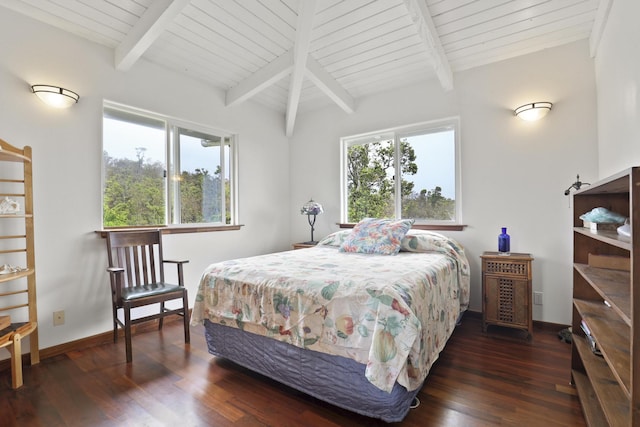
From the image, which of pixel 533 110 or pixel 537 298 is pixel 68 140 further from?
pixel 537 298

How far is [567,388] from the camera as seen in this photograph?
1.83 metres

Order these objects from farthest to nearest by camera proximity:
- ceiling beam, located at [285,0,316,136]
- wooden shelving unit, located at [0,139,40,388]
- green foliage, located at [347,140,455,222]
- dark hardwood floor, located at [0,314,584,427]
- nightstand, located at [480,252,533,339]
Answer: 1. green foliage, located at [347,140,455,222]
2. nightstand, located at [480,252,533,339]
3. ceiling beam, located at [285,0,316,136]
4. wooden shelving unit, located at [0,139,40,388]
5. dark hardwood floor, located at [0,314,584,427]

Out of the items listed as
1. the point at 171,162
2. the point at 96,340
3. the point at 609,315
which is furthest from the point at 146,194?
the point at 609,315

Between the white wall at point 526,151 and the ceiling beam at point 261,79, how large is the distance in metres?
1.38

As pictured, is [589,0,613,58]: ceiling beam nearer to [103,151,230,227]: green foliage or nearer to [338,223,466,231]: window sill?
[338,223,466,231]: window sill

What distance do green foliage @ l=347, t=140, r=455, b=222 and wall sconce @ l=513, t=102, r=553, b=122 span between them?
1.00 meters

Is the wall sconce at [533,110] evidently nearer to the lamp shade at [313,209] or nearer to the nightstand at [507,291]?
the nightstand at [507,291]

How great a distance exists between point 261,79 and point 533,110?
8.71 ft

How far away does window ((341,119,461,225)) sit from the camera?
334 cm

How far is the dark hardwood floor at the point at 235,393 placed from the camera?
1600mm

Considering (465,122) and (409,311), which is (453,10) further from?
(409,311)

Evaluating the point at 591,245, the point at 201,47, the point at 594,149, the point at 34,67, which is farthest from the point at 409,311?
the point at 34,67

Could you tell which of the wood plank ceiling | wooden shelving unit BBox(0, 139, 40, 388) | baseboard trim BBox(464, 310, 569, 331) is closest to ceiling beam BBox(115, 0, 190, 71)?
the wood plank ceiling

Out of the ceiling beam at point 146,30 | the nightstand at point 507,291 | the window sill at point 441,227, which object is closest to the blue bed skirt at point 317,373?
the nightstand at point 507,291
